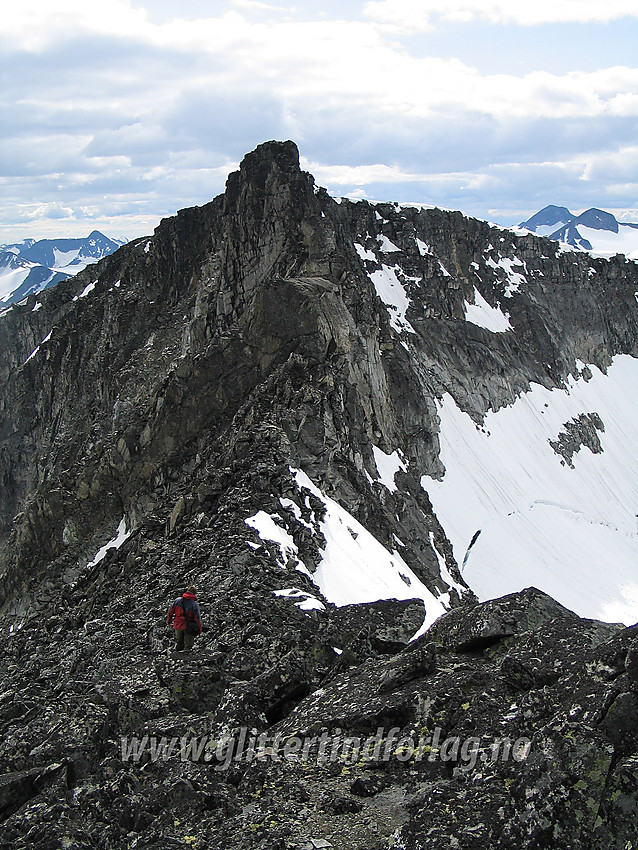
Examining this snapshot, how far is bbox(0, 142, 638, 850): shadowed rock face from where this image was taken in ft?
26.1

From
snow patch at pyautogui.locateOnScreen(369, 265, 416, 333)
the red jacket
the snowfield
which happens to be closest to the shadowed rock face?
the red jacket

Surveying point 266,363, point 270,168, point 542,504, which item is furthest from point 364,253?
point 266,363

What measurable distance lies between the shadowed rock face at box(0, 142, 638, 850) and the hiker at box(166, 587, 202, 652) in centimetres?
58

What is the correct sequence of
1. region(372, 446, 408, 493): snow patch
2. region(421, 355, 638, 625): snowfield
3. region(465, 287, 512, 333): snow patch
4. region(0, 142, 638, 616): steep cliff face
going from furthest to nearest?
region(465, 287, 512, 333): snow patch < region(421, 355, 638, 625): snowfield < region(372, 446, 408, 493): snow patch < region(0, 142, 638, 616): steep cliff face

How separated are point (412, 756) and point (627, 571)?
69.2 m

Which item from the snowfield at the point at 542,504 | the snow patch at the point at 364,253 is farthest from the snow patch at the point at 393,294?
the snowfield at the point at 542,504

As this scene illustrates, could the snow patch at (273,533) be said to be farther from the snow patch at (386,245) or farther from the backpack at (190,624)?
the snow patch at (386,245)

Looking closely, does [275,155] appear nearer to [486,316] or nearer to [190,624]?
[190,624]

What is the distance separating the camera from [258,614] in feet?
52.1

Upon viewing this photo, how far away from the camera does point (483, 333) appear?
8825 cm

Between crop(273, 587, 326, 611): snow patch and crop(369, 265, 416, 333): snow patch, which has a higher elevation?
crop(369, 265, 416, 333): snow patch

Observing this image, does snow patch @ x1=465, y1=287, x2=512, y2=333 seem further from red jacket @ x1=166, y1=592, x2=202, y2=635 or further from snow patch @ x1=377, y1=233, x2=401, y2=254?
red jacket @ x1=166, y1=592, x2=202, y2=635

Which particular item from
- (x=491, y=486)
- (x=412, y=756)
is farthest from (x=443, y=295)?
(x=412, y=756)

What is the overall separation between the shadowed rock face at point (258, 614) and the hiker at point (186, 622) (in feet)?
1.90
